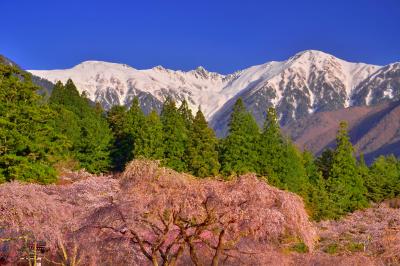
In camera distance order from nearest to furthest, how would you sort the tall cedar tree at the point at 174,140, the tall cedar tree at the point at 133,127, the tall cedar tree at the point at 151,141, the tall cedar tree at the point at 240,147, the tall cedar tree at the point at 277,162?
1. the tall cedar tree at the point at 151,141
2. the tall cedar tree at the point at 174,140
3. the tall cedar tree at the point at 240,147
4. the tall cedar tree at the point at 277,162
5. the tall cedar tree at the point at 133,127

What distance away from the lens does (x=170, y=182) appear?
20734mm

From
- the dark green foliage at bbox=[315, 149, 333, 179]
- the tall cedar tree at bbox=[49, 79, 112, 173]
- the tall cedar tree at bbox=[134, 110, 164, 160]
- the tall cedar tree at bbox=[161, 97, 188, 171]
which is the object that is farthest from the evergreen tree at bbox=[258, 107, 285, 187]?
the dark green foliage at bbox=[315, 149, 333, 179]

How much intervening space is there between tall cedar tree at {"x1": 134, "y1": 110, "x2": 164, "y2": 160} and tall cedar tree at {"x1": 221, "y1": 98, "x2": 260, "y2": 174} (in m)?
6.69

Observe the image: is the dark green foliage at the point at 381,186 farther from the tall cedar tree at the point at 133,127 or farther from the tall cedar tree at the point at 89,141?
the tall cedar tree at the point at 89,141

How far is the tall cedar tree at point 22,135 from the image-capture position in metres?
40.2

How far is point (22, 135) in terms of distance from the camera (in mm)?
42219

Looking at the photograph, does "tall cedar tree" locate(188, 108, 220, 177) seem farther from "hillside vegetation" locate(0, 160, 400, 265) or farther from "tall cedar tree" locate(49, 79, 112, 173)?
"hillside vegetation" locate(0, 160, 400, 265)

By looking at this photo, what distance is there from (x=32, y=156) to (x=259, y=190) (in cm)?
2579

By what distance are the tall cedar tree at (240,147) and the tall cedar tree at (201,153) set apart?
1.28m

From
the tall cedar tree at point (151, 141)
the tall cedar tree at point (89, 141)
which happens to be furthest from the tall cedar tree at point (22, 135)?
the tall cedar tree at point (89, 141)

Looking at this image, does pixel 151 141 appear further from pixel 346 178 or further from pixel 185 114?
pixel 346 178

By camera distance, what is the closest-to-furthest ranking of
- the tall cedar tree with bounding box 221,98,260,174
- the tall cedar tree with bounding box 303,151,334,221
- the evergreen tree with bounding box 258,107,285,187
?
the tall cedar tree with bounding box 303,151,334,221 → the tall cedar tree with bounding box 221,98,260,174 → the evergreen tree with bounding box 258,107,285,187

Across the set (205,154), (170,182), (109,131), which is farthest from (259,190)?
(109,131)

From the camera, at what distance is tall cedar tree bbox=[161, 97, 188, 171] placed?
60.7 metres
